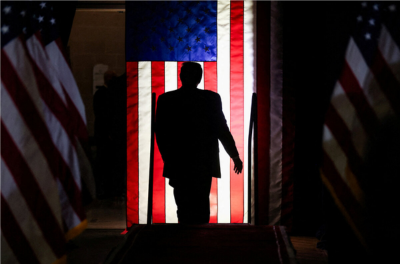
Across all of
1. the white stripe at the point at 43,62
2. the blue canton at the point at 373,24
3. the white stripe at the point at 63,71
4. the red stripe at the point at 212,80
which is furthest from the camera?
the red stripe at the point at 212,80

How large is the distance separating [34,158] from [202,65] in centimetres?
169

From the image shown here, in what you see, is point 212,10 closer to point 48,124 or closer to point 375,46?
point 375,46

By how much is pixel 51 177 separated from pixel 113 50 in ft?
11.6

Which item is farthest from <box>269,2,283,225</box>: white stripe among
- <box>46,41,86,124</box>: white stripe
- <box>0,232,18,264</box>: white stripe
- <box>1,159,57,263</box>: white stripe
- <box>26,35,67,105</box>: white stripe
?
<box>0,232,18,264</box>: white stripe

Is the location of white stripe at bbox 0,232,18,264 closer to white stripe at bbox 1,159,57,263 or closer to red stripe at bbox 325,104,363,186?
white stripe at bbox 1,159,57,263

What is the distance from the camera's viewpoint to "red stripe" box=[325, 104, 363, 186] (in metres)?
2.14

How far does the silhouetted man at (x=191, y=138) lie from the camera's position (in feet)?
7.04

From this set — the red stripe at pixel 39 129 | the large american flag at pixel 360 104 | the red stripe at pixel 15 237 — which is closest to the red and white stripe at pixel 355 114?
the large american flag at pixel 360 104

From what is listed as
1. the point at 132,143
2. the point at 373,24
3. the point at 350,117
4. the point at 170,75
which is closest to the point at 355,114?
the point at 350,117

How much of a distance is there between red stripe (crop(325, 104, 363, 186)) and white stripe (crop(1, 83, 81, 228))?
5.96ft

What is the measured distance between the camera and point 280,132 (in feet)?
9.59

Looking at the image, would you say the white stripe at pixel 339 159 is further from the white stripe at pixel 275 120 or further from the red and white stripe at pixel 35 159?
the red and white stripe at pixel 35 159

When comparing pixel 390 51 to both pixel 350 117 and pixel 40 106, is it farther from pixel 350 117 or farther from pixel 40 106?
A: pixel 40 106

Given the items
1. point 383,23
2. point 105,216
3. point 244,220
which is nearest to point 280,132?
point 244,220
